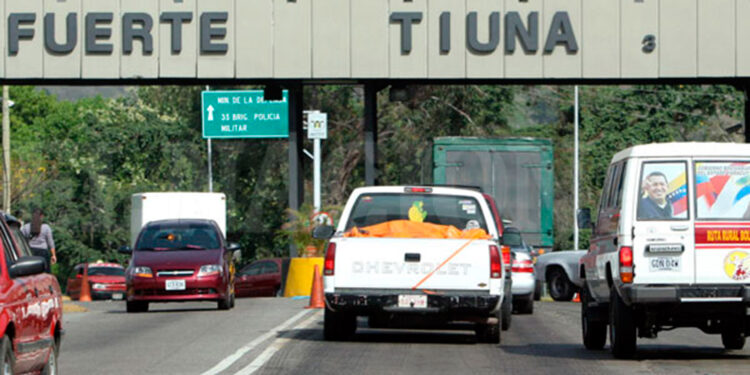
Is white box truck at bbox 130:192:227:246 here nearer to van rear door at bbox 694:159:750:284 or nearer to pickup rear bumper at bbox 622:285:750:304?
van rear door at bbox 694:159:750:284

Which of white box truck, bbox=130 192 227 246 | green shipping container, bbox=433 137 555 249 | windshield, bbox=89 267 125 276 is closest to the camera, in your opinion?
green shipping container, bbox=433 137 555 249

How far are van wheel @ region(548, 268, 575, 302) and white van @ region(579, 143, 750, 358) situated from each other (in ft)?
58.7

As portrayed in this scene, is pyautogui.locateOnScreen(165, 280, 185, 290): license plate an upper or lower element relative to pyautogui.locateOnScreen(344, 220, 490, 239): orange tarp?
lower

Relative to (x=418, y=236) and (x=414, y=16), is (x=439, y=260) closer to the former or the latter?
(x=418, y=236)

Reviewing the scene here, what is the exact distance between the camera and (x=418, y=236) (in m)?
17.2

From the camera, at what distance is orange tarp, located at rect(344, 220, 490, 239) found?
17.2 m

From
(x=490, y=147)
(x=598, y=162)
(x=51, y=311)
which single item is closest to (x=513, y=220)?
(x=490, y=147)

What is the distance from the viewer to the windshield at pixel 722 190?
1463 centimetres

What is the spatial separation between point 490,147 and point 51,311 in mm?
20552

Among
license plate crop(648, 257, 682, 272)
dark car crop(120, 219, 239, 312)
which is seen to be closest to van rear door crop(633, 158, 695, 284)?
license plate crop(648, 257, 682, 272)

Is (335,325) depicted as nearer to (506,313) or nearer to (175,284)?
(506,313)

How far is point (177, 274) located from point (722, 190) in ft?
40.7

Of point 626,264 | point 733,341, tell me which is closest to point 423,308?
point 626,264

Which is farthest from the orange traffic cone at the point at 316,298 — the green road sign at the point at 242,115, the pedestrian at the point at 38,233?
the green road sign at the point at 242,115
